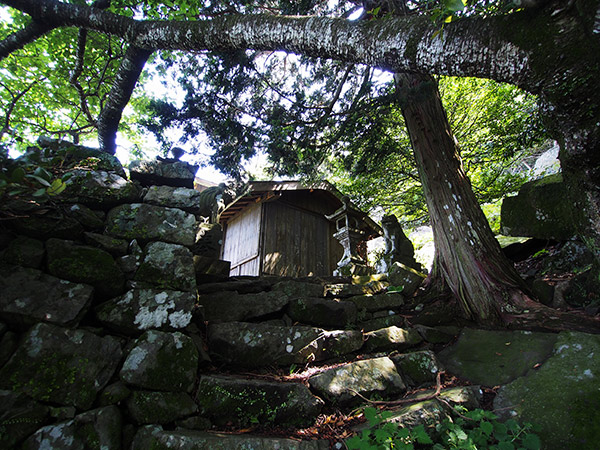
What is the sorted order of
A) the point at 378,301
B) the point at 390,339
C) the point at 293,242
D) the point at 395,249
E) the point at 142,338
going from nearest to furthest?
the point at 142,338 → the point at 390,339 → the point at 378,301 → the point at 395,249 → the point at 293,242

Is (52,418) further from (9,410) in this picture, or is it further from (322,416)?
(322,416)

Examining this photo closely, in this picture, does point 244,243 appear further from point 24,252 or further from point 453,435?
point 453,435

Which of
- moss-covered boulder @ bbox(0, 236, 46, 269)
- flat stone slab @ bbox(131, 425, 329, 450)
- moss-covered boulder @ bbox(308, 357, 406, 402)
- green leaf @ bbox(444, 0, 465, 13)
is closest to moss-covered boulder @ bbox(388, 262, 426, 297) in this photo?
moss-covered boulder @ bbox(308, 357, 406, 402)

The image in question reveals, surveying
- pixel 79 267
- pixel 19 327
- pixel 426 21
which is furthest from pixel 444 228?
pixel 19 327

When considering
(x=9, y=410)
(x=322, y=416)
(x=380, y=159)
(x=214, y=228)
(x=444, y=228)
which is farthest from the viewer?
(x=380, y=159)

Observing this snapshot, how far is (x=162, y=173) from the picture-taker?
3396mm

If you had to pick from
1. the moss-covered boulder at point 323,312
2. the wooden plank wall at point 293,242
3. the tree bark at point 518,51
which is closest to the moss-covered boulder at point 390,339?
the moss-covered boulder at point 323,312

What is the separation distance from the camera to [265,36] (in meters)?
3.47

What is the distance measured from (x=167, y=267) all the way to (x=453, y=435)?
8.99 ft

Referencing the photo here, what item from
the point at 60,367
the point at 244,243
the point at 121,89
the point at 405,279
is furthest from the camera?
the point at 244,243

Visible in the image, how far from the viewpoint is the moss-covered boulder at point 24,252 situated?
221cm

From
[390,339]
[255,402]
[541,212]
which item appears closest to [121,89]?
[255,402]

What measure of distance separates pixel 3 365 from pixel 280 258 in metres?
6.99

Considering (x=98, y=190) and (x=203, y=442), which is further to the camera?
(x=98, y=190)
